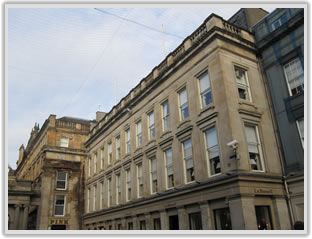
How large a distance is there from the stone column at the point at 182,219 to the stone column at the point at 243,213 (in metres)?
3.64

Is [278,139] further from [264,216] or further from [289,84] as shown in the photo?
[264,216]

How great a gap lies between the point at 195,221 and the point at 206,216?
4.66 feet

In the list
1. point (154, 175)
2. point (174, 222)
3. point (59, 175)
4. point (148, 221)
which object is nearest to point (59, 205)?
point (59, 175)

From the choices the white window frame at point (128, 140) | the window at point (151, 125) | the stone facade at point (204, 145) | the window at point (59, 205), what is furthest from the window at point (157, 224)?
the window at point (59, 205)

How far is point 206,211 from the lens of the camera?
1529 cm

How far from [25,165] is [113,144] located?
23190mm

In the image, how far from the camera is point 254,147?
1561 cm

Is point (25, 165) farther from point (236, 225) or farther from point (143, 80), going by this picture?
point (236, 225)

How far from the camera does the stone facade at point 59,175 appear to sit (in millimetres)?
29609

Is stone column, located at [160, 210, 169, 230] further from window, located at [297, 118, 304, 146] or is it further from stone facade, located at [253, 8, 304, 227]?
window, located at [297, 118, 304, 146]

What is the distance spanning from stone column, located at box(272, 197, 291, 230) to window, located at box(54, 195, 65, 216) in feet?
74.5

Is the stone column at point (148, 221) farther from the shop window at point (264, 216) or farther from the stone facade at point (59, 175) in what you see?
the stone facade at point (59, 175)

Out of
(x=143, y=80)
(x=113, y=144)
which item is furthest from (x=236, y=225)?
(x=113, y=144)

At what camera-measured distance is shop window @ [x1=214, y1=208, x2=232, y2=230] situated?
1430 centimetres
